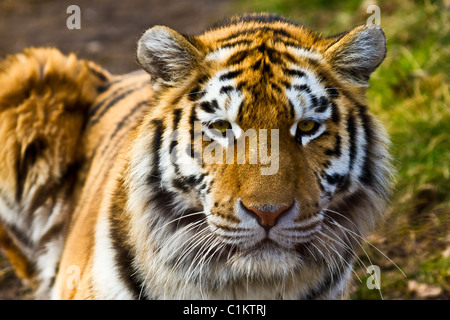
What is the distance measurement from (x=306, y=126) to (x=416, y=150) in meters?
2.18

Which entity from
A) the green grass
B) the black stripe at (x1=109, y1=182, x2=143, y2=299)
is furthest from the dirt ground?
the black stripe at (x1=109, y1=182, x2=143, y2=299)

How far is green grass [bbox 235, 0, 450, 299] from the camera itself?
3334 mm

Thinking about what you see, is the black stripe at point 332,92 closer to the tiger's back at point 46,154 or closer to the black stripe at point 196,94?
the black stripe at point 196,94

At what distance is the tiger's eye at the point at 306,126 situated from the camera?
7.36 ft

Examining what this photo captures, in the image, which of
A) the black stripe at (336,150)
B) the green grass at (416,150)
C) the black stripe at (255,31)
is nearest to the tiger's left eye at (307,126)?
the black stripe at (336,150)

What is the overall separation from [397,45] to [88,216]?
3.57 metres

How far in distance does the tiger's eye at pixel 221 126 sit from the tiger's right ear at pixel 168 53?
11.9 inches

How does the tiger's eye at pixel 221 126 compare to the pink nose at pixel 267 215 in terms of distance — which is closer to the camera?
the pink nose at pixel 267 215

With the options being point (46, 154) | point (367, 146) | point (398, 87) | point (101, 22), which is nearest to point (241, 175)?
point (367, 146)

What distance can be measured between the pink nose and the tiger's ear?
29.3 inches

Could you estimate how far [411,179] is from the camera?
156 inches

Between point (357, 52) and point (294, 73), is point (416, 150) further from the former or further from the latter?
point (294, 73)

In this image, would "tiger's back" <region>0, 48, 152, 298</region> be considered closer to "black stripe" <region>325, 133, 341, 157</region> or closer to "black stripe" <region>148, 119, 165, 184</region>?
"black stripe" <region>148, 119, 165, 184</region>
